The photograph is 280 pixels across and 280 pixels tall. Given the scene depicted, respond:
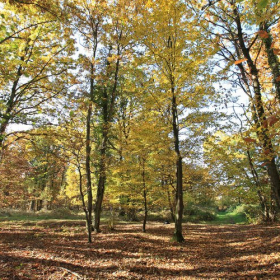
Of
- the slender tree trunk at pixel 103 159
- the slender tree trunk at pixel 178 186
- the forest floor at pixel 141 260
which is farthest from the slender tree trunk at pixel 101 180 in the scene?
the slender tree trunk at pixel 178 186

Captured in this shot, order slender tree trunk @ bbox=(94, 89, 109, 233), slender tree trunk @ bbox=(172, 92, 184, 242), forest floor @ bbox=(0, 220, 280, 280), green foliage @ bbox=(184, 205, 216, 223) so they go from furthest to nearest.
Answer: green foliage @ bbox=(184, 205, 216, 223) → slender tree trunk @ bbox=(94, 89, 109, 233) → slender tree trunk @ bbox=(172, 92, 184, 242) → forest floor @ bbox=(0, 220, 280, 280)

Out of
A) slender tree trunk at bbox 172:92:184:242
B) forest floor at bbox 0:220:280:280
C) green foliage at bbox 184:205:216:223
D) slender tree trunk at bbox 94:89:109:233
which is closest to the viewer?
forest floor at bbox 0:220:280:280

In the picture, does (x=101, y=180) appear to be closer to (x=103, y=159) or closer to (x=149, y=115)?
(x=103, y=159)

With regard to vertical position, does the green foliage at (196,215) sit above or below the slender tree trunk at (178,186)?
below

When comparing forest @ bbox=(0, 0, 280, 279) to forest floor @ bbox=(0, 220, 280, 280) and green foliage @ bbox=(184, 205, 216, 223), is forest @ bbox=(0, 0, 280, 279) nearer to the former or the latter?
forest floor @ bbox=(0, 220, 280, 280)

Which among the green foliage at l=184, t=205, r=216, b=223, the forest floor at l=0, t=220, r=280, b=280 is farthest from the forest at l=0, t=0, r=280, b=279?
the green foliage at l=184, t=205, r=216, b=223

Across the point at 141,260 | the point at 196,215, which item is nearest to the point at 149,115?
the point at 141,260

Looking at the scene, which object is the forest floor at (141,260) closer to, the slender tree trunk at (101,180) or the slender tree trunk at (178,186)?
the slender tree trunk at (178,186)

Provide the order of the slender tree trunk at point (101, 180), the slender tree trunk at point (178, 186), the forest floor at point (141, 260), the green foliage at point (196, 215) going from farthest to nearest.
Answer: the green foliage at point (196, 215)
the slender tree trunk at point (101, 180)
the slender tree trunk at point (178, 186)
the forest floor at point (141, 260)

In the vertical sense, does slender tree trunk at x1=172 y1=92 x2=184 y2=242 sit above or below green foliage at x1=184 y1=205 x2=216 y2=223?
above

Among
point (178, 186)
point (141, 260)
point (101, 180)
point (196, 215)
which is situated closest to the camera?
point (141, 260)

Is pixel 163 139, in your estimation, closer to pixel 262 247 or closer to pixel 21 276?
pixel 262 247

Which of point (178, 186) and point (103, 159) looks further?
point (103, 159)

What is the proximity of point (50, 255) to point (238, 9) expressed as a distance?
10244 millimetres
